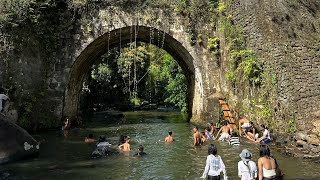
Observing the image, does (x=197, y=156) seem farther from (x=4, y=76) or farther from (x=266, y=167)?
(x=4, y=76)

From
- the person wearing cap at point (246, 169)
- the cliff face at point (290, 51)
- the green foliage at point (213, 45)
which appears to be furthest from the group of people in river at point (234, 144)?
the green foliage at point (213, 45)

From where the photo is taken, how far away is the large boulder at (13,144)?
1026 cm

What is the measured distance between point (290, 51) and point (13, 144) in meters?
9.86

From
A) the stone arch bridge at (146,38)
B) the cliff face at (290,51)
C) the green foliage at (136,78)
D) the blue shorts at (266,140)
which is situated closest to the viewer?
the cliff face at (290,51)

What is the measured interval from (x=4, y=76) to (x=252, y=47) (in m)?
10.4

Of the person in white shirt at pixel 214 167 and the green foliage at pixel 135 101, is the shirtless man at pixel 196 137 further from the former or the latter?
the green foliage at pixel 135 101

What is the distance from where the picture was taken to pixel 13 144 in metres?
10.5

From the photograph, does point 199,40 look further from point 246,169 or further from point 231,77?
point 246,169

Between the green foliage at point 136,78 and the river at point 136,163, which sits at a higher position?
the green foliage at point 136,78

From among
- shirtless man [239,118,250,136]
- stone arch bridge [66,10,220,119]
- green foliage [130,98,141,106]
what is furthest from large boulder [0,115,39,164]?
green foliage [130,98,141,106]

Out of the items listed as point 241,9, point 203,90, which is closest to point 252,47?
point 241,9

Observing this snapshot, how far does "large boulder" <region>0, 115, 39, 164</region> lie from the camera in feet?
33.7

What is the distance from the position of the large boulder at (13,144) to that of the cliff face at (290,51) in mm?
8396

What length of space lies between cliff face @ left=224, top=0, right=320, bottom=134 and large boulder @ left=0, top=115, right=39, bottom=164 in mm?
8396
